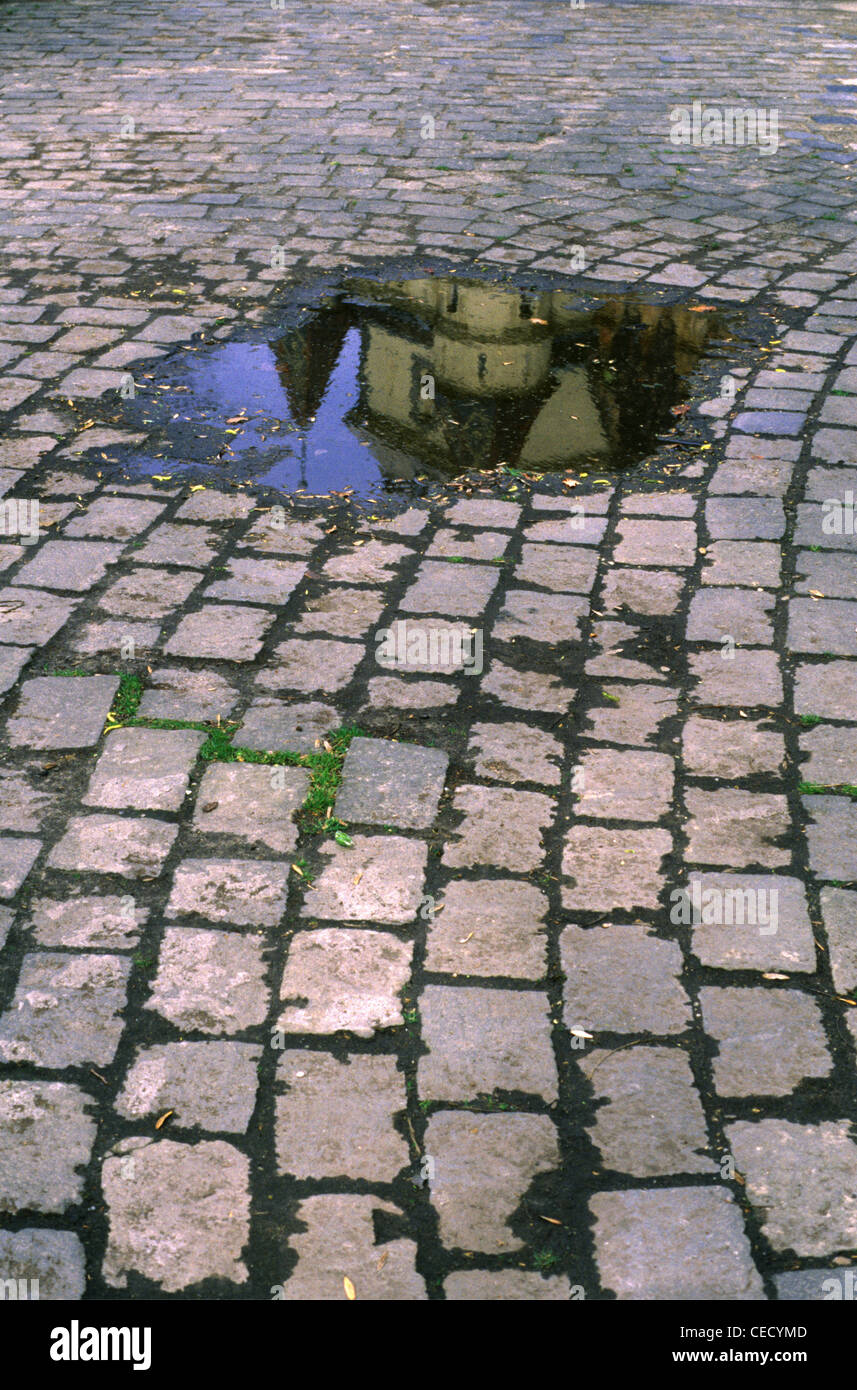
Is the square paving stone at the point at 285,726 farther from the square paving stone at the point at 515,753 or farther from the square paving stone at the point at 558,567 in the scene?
the square paving stone at the point at 558,567

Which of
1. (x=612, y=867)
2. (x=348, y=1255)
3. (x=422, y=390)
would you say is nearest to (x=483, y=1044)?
→ (x=348, y=1255)

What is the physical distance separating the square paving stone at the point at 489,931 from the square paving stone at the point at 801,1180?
2.12 ft

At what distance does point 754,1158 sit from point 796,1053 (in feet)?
1.05

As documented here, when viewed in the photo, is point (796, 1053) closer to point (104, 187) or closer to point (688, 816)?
point (688, 816)

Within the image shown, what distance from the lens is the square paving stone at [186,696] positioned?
395 cm

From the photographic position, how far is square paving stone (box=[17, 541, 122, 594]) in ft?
15.1

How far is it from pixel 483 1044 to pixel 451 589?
207cm

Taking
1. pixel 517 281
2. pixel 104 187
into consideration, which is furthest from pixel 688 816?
pixel 104 187

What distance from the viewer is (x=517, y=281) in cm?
718

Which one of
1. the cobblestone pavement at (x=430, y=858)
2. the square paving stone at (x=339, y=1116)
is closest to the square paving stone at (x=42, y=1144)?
the cobblestone pavement at (x=430, y=858)

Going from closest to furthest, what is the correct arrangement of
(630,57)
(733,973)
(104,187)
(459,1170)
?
(459,1170), (733,973), (104,187), (630,57)

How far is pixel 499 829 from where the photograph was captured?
3.52m

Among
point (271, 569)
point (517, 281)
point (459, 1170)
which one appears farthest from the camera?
point (517, 281)

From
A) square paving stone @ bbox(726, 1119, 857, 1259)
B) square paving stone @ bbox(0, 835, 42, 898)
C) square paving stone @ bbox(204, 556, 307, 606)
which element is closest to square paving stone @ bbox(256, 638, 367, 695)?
square paving stone @ bbox(204, 556, 307, 606)
